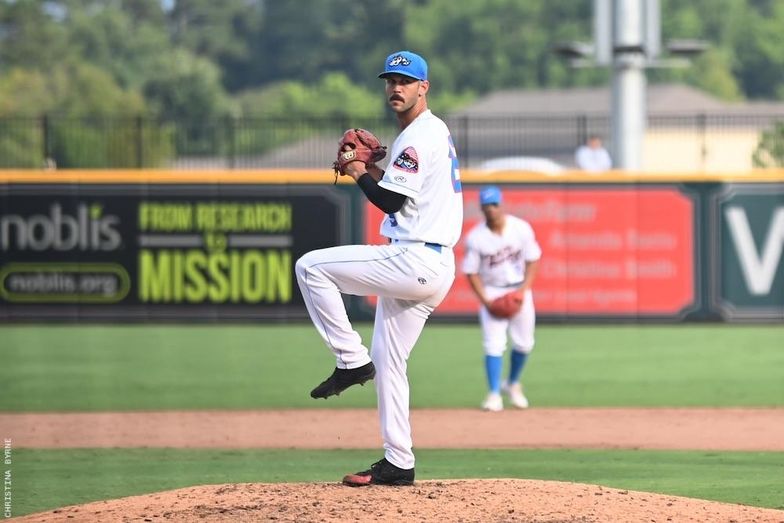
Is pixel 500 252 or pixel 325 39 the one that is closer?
pixel 500 252

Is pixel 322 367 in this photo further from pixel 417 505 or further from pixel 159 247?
pixel 417 505

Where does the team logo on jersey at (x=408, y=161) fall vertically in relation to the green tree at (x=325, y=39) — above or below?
below

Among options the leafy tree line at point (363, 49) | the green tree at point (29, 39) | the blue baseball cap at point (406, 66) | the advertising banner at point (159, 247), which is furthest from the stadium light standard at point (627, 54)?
the green tree at point (29, 39)

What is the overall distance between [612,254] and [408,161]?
13654 millimetres

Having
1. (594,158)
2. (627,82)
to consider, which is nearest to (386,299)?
(627,82)

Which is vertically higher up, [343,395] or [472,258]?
[472,258]

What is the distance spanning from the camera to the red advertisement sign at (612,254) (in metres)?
21.0

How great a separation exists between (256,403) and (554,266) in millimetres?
7828

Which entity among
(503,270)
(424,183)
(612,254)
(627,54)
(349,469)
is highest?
(627,54)

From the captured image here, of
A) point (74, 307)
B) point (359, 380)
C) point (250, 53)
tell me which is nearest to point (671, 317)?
point (74, 307)

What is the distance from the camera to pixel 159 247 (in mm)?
21500

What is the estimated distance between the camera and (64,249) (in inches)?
846

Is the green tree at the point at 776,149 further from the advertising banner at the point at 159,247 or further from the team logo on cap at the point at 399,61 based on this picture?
the team logo on cap at the point at 399,61

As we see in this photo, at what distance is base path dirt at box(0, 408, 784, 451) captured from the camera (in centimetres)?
1152
